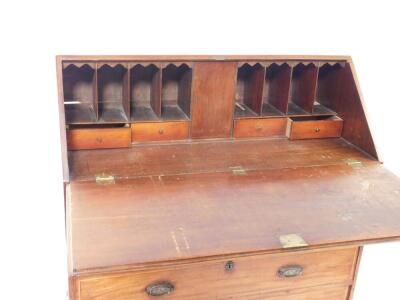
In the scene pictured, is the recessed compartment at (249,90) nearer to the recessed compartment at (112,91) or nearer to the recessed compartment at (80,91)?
the recessed compartment at (112,91)

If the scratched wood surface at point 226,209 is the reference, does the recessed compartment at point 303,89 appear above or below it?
above

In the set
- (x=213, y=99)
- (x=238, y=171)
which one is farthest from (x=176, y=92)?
(x=238, y=171)

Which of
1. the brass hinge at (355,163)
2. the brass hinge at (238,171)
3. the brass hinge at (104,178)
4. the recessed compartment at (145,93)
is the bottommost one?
the brass hinge at (104,178)

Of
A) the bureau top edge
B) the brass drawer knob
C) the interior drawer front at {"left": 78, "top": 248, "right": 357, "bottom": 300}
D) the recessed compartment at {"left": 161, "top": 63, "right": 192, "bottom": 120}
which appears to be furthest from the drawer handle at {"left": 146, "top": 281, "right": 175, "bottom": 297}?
the bureau top edge

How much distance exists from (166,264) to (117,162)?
2.68 feet

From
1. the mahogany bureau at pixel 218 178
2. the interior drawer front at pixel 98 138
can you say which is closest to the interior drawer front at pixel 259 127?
the mahogany bureau at pixel 218 178

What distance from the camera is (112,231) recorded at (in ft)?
6.79

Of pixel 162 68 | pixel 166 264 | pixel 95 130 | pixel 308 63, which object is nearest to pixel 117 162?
pixel 95 130

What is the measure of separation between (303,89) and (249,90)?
0.30 metres

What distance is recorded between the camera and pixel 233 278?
229cm

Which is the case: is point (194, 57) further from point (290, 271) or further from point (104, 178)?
point (290, 271)

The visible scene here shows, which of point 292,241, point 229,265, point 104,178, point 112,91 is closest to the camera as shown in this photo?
point 292,241

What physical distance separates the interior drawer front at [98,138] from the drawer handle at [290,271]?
975mm

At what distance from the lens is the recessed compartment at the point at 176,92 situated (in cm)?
288
